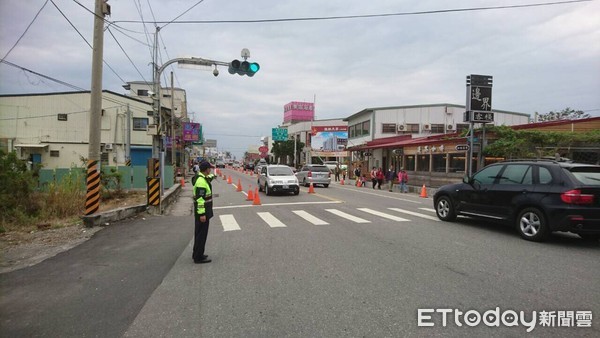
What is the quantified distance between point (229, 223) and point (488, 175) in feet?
22.9

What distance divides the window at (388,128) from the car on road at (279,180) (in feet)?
84.1

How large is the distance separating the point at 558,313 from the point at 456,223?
6.26 meters

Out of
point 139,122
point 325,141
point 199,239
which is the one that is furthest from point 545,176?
point 325,141

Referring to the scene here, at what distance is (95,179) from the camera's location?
1094cm

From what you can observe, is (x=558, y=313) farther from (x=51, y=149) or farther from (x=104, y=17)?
(x=51, y=149)

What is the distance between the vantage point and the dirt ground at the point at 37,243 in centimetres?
706

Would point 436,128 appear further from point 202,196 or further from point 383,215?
point 202,196

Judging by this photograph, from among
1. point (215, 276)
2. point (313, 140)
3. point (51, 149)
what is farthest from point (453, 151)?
point (313, 140)

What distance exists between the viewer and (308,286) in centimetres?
508

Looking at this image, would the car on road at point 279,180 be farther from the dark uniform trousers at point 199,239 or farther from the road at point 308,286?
the dark uniform trousers at point 199,239

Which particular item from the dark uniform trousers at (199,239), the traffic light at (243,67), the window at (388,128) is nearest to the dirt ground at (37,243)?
the dark uniform trousers at (199,239)

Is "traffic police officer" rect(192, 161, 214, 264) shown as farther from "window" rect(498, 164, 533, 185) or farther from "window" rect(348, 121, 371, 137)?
"window" rect(348, 121, 371, 137)

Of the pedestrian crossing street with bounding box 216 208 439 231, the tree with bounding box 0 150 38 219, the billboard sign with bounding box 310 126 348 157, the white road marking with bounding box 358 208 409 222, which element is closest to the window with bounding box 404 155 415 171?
the pedestrian crossing street with bounding box 216 208 439 231

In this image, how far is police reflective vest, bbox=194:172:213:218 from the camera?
21.3 feet
